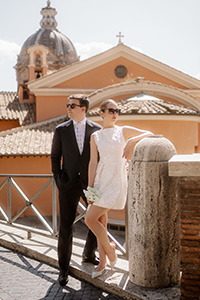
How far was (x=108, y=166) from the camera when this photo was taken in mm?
3172

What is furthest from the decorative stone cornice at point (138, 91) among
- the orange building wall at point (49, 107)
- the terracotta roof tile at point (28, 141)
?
the orange building wall at point (49, 107)

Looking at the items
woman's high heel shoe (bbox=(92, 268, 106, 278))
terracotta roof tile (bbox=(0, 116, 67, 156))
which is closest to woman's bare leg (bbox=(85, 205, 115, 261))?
woman's high heel shoe (bbox=(92, 268, 106, 278))

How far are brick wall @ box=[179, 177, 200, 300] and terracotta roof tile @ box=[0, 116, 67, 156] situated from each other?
10.8m

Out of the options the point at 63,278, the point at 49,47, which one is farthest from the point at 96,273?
the point at 49,47

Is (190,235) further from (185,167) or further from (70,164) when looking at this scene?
(70,164)

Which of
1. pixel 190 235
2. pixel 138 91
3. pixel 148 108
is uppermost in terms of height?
pixel 138 91

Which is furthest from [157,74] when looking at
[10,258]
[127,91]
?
[10,258]

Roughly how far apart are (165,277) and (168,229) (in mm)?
432

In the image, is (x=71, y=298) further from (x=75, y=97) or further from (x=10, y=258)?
(x=75, y=97)

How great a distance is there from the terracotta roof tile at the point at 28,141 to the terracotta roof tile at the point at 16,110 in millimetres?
2813

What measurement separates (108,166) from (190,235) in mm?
908

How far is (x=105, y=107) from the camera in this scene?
326 centimetres

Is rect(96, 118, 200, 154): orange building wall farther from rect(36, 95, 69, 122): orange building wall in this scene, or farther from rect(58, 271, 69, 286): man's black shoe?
rect(58, 271, 69, 286): man's black shoe

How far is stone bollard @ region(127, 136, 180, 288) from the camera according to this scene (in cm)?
300
